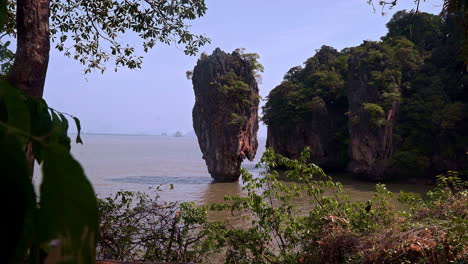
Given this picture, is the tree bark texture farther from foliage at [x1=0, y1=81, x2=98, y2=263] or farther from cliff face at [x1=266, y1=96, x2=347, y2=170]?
cliff face at [x1=266, y1=96, x2=347, y2=170]

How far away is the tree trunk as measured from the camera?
1650 mm

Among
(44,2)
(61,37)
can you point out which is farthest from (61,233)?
(61,37)

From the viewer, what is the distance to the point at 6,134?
0.25 meters

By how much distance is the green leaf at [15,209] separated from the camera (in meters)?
0.22

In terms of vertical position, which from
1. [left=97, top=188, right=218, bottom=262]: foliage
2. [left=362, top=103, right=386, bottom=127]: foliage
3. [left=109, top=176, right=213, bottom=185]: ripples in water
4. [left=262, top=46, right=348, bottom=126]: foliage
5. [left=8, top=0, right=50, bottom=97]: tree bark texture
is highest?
[left=262, top=46, right=348, bottom=126]: foliage

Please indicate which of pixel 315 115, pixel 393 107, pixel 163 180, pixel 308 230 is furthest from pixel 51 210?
pixel 315 115

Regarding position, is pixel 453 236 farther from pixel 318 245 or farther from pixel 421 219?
pixel 318 245

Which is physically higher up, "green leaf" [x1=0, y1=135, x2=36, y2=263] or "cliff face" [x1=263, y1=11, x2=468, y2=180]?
"cliff face" [x1=263, y1=11, x2=468, y2=180]

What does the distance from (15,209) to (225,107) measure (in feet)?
74.7

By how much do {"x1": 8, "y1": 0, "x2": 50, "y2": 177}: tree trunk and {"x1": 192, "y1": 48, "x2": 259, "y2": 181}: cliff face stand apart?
20357 mm

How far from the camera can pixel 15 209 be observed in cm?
22

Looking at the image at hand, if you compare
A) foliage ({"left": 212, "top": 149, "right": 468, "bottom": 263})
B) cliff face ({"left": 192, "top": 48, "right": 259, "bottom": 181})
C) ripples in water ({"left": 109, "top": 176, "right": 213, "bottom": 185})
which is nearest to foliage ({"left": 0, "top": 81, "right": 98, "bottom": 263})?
foliage ({"left": 212, "top": 149, "right": 468, "bottom": 263})

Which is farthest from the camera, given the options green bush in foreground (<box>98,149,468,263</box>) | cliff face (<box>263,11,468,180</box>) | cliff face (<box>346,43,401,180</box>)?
cliff face (<box>346,43,401,180</box>)

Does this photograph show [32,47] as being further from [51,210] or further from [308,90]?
[308,90]
